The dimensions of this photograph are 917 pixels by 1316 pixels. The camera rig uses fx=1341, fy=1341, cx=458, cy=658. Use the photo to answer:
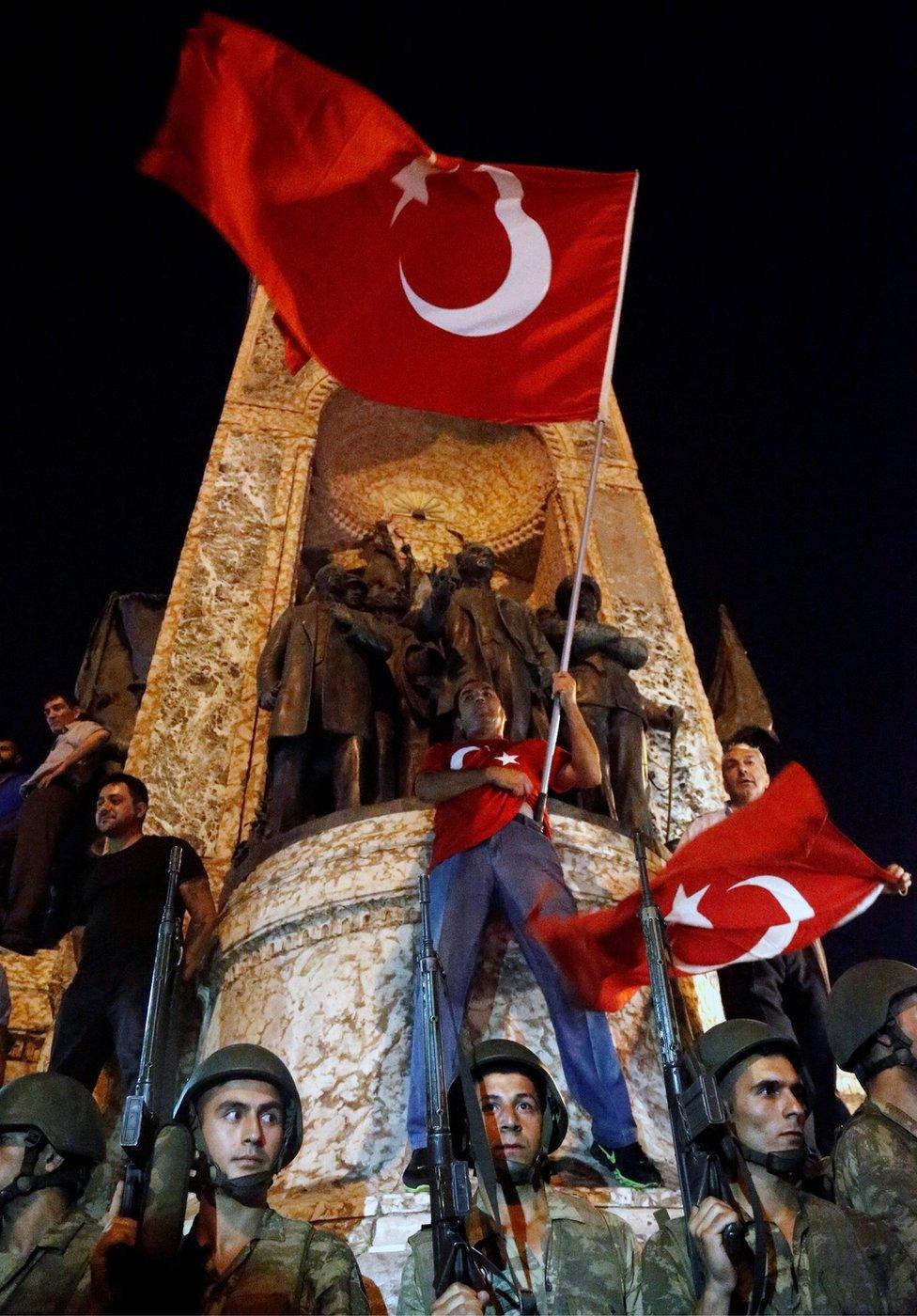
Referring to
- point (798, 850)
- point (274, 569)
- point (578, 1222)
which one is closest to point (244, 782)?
point (274, 569)

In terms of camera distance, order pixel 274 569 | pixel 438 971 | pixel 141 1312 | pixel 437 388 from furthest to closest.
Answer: pixel 274 569 < pixel 437 388 < pixel 438 971 < pixel 141 1312

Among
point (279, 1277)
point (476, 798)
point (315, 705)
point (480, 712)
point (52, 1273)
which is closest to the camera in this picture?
point (279, 1277)

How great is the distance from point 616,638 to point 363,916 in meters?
3.09

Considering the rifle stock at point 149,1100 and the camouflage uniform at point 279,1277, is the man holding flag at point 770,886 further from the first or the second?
the camouflage uniform at point 279,1277

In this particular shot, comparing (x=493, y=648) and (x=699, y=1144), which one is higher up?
(x=493, y=648)

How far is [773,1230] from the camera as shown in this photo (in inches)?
158

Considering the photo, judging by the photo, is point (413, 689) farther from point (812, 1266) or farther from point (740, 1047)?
point (812, 1266)

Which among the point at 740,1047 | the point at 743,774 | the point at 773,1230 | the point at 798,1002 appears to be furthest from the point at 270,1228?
the point at 743,774

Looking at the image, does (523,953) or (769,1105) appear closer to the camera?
(769,1105)

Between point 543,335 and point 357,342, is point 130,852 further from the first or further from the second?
point 543,335

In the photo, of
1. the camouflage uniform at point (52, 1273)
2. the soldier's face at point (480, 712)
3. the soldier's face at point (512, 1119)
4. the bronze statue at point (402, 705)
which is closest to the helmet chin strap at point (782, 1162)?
the soldier's face at point (512, 1119)

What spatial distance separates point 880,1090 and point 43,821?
5203 millimetres

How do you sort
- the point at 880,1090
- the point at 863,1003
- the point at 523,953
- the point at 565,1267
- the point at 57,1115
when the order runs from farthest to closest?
the point at 523,953, the point at 863,1003, the point at 880,1090, the point at 57,1115, the point at 565,1267

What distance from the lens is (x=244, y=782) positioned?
370 inches
